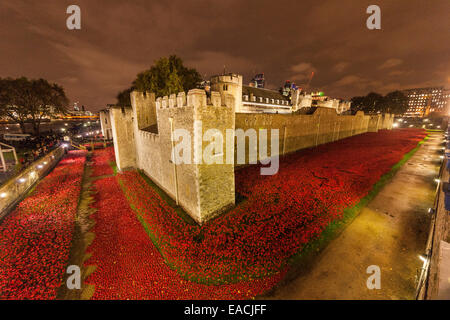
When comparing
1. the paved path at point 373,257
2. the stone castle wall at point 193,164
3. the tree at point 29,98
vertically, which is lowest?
the paved path at point 373,257

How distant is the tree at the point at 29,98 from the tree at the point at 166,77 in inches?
621

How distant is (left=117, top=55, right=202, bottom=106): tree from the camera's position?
25.8m

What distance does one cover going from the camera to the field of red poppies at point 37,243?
6121 millimetres

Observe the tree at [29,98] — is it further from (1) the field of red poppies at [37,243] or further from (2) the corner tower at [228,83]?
(2) the corner tower at [228,83]

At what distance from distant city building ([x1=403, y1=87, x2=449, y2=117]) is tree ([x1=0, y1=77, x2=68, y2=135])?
229427 mm

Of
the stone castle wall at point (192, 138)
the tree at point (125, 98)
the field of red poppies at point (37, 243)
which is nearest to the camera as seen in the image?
the field of red poppies at point (37, 243)

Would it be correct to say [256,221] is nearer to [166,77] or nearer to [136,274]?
[136,274]

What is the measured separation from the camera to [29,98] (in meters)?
28.6

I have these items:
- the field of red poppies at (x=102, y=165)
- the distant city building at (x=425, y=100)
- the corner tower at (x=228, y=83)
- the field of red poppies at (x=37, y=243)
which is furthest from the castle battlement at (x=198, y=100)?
the distant city building at (x=425, y=100)

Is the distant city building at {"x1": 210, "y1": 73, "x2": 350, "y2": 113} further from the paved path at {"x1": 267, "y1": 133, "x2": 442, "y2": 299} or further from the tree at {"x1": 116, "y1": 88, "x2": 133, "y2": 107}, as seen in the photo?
the paved path at {"x1": 267, "y1": 133, "x2": 442, "y2": 299}

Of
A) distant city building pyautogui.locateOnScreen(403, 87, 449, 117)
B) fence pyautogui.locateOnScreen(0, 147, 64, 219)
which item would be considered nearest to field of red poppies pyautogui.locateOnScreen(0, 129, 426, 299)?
fence pyautogui.locateOnScreen(0, 147, 64, 219)

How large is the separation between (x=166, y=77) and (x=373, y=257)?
30.5 metres

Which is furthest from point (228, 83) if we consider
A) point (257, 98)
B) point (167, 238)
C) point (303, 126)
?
point (167, 238)

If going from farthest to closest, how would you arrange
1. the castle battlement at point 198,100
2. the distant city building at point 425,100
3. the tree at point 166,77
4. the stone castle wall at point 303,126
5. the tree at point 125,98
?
1. the distant city building at point 425,100
2. the tree at point 125,98
3. the tree at point 166,77
4. the stone castle wall at point 303,126
5. the castle battlement at point 198,100
